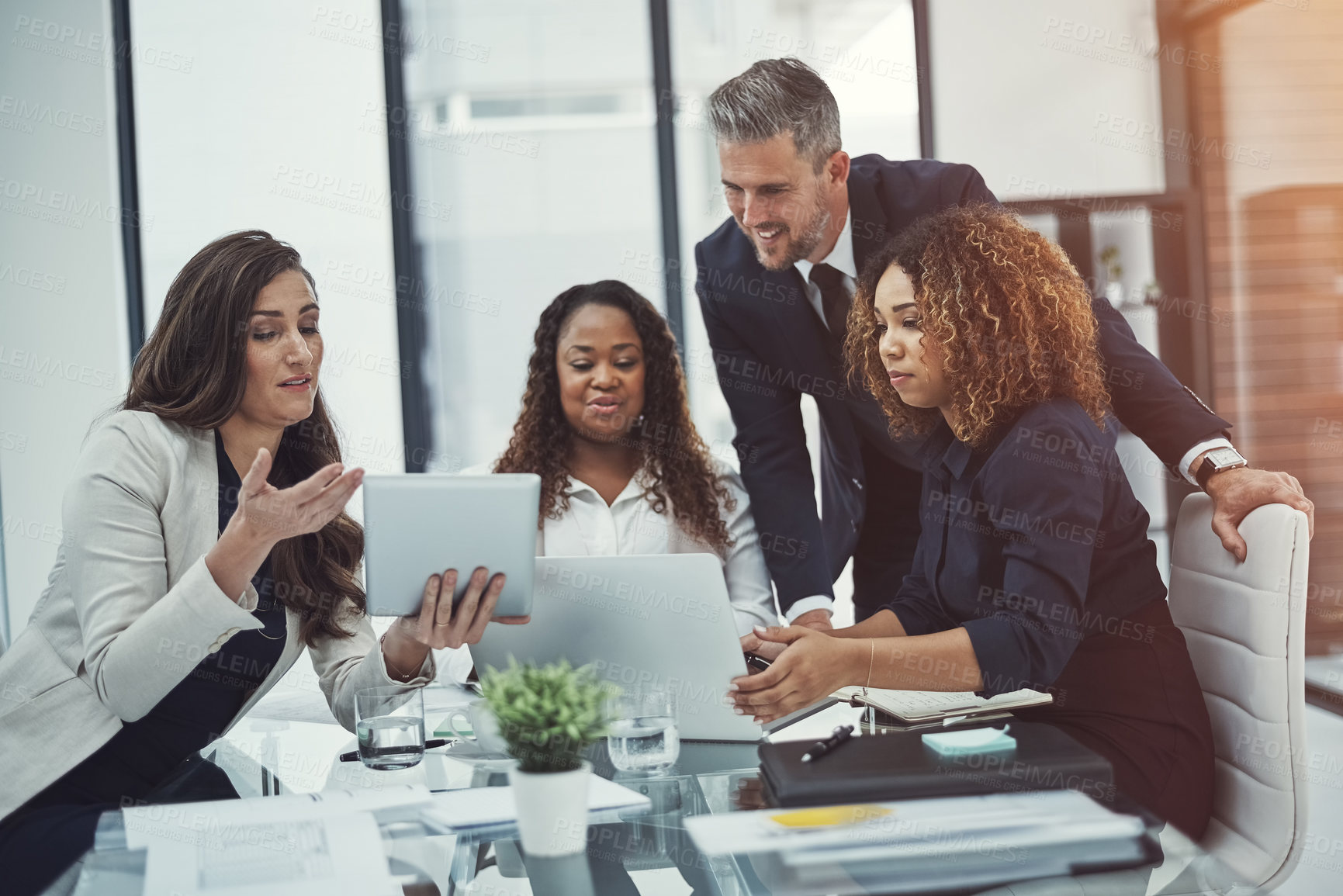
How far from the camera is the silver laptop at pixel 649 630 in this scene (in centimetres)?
147

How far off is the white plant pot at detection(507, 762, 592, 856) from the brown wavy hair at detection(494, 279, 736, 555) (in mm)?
1272

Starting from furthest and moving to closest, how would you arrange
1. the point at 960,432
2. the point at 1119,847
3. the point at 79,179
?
the point at 79,179 < the point at 960,432 < the point at 1119,847

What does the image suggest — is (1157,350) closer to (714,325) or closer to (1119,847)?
(714,325)

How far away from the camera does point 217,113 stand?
4273 millimetres

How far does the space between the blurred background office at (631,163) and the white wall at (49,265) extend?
0.02m

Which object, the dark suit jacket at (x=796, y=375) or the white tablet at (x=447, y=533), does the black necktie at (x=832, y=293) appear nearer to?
the dark suit jacket at (x=796, y=375)

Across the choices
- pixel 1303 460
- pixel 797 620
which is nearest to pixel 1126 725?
pixel 797 620

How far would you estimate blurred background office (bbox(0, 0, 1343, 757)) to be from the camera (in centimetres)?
422

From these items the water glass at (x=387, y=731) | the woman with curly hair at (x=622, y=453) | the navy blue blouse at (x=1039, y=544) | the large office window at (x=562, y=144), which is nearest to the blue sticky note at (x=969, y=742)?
Result: the navy blue blouse at (x=1039, y=544)

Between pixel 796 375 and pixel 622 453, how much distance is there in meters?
0.44

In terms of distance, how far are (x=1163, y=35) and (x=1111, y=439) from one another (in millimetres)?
3434

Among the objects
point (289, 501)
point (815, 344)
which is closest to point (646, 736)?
point (289, 501)

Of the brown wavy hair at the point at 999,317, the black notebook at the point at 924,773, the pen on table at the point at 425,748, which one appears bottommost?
the pen on table at the point at 425,748

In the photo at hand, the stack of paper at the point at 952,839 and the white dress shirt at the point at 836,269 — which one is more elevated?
the white dress shirt at the point at 836,269
